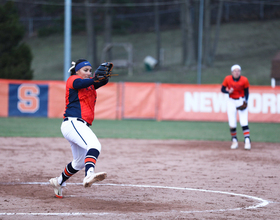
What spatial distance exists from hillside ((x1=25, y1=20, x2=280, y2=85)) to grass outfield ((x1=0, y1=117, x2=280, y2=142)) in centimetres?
1359

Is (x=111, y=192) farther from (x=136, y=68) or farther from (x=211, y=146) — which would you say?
(x=136, y=68)

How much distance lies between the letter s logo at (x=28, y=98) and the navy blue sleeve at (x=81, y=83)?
571 inches

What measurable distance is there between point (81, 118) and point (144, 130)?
407 inches

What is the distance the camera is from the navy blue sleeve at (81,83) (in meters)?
5.37

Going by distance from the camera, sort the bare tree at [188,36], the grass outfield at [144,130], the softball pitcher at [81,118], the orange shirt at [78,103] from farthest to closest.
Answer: the bare tree at [188,36] < the grass outfield at [144,130] < the orange shirt at [78,103] < the softball pitcher at [81,118]

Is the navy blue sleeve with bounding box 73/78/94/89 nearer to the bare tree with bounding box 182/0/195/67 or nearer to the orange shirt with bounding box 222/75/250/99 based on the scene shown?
the orange shirt with bounding box 222/75/250/99

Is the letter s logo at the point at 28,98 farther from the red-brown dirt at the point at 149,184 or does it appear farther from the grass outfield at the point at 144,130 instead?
the red-brown dirt at the point at 149,184

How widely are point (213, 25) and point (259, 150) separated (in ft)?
128

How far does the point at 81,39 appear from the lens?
1957 inches

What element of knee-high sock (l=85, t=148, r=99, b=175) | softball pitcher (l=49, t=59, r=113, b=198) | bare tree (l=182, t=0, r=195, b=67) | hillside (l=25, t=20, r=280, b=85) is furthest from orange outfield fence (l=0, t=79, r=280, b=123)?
bare tree (l=182, t=0, r=195, b=67)

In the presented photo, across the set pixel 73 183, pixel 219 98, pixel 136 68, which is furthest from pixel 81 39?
pixel 73 183

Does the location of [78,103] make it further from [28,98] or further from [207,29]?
[207,29]

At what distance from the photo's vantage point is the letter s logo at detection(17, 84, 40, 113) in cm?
1923

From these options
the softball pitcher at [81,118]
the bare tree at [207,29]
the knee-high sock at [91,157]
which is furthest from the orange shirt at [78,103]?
the bare tree at [207,29]
